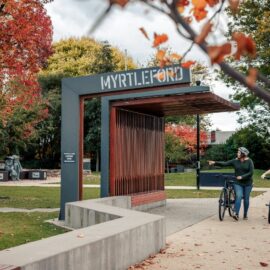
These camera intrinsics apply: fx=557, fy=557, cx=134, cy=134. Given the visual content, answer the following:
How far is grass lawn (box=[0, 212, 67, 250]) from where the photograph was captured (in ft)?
31.1

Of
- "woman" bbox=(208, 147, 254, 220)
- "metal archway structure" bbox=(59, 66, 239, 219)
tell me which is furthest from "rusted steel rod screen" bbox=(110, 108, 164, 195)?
"woman" bbox=(208, 147, 254, 220)

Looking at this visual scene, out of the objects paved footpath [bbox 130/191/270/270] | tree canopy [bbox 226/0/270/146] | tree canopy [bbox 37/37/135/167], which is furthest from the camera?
tree canopy [bbox 37/37/135/167]

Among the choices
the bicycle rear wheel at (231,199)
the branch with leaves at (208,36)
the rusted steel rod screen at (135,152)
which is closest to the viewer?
the branch with leaves at (208,36)

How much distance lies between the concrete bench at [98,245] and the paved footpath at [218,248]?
0.88 feet

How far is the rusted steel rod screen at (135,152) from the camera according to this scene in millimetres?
14320

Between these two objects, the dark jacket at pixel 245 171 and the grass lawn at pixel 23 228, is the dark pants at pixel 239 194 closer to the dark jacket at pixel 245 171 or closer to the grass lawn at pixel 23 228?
the dark jacket at pixel 245 171

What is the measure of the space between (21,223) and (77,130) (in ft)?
8.36

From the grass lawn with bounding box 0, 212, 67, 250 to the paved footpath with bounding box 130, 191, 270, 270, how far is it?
7.78 ft

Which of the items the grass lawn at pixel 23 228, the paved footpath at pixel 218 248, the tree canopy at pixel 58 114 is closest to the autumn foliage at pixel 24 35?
the grass lawn at pixel 23 228

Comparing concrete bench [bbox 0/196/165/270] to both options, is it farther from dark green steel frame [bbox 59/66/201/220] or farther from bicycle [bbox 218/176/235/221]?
bicycle [bbox 218/176/235/221]

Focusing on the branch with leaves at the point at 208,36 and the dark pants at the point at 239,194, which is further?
the dark pants at the point at 239,194

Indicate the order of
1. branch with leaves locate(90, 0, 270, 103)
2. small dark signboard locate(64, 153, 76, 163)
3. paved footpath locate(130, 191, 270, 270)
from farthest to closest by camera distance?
small dark signboard locate(64, 153, 76, 163) → paved footpath locate(130, 191, 270, 270) → branch with leaves locate(90, 0, 270, 103)

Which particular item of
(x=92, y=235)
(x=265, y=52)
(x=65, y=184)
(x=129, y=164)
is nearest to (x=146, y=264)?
(x=92, y=235)

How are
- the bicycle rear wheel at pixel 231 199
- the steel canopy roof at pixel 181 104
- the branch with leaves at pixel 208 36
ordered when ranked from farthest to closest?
the steel canopy roof at pixel 181 104 < the bicycle rear wheel at pixel 231 199 < the branch with leaves at pixel 208 36
